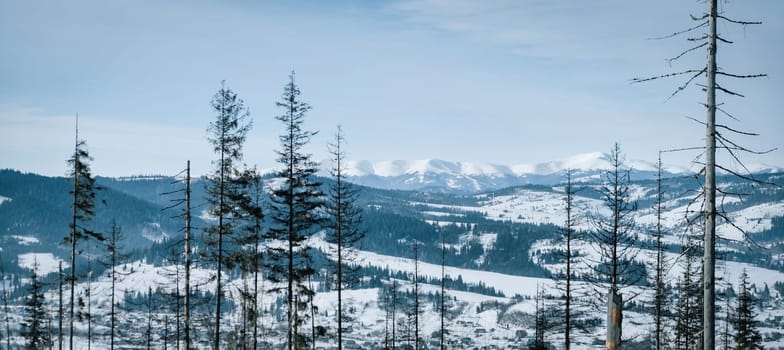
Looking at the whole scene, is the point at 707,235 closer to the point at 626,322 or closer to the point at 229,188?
the point at 229,188

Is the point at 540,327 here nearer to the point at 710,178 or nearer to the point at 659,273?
the point at 659,273

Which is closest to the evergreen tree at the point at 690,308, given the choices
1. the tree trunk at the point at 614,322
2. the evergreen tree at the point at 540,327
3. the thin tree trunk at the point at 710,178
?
the evergreen tree at the point at 540,327

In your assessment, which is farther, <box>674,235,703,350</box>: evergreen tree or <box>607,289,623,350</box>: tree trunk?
<box>674,235,703,350</box>: evergreen tree

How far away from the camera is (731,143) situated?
36.9 feet

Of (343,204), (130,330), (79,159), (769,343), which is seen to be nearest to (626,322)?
(769,343)

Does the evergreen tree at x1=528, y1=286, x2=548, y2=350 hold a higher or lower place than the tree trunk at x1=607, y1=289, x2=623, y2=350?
lower

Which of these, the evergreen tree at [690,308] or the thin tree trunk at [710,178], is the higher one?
the thin tree trunk at [710,178]

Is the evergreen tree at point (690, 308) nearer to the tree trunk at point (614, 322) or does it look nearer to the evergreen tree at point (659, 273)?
the evergreen tree at point (659, 273)

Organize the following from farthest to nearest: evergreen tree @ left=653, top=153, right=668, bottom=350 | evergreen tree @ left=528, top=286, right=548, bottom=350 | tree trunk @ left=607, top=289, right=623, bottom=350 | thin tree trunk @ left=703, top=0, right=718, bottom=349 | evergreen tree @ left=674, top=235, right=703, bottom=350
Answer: evergreen tree @ left=528, top=286, right=548, bottom=350 < evergreen tree @ left=653, top=153, right=668, bottom=350 < evergreen tree @ left=674, top=235, right=703, bottom=350 < thin tree trunk @ left=703, top=0, right=718, bottom=349 < tree trunk @ left=607, top=289, right=623, bottom=350

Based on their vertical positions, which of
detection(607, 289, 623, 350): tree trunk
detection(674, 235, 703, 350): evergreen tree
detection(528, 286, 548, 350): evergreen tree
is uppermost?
detection(607, 289, 623, 350): tree trunk

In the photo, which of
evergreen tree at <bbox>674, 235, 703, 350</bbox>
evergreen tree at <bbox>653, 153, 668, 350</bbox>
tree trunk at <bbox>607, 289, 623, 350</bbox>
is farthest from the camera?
evergreen tree at <bbox>653, 153, 668, 350</bbox>

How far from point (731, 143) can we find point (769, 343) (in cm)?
10898

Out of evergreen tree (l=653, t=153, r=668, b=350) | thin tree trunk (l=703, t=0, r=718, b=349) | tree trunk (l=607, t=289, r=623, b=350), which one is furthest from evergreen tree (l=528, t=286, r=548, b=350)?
tree trunk (l=607, t=289, r=623, b=350)

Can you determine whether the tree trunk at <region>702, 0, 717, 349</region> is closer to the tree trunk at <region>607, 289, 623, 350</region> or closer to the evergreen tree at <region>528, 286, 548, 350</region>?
the tree trunk at <region>607, 289, 623, 350</region>
